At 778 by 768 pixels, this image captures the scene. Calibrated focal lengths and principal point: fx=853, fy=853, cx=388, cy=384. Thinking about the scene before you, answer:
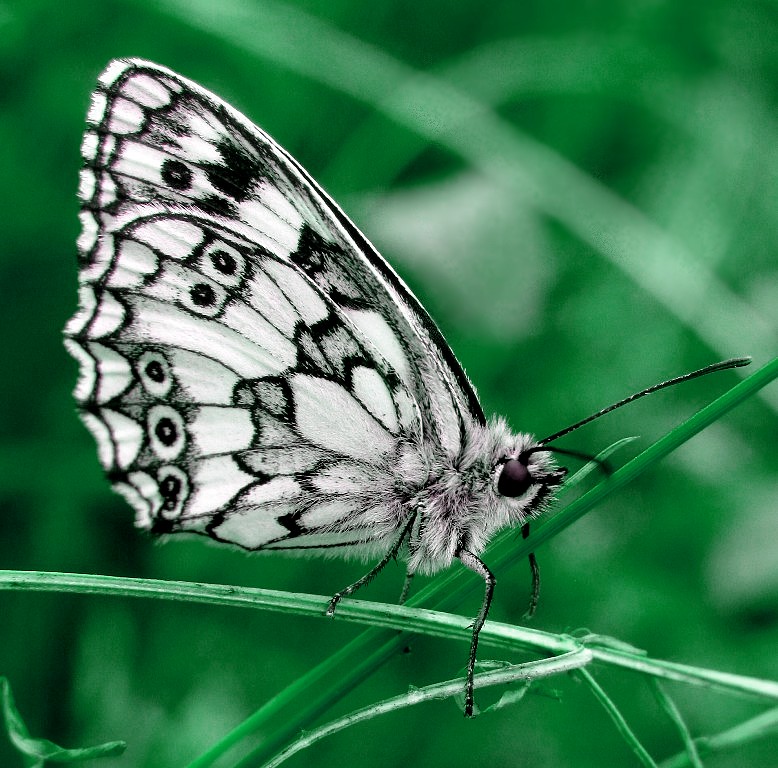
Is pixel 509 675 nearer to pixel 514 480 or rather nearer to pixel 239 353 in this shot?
pixel 514 480

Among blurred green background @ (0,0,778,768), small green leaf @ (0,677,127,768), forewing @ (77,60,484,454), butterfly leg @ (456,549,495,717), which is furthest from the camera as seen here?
blurred green background @ (0,0,778,768)

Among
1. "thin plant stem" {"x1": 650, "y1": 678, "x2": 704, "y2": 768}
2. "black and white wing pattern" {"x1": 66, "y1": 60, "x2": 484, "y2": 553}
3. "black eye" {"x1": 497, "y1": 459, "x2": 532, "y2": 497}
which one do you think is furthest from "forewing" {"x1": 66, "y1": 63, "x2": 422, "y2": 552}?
"thin plant stem" {"x1": 650, "y1": 678, "x2": 704, "y2": 768}

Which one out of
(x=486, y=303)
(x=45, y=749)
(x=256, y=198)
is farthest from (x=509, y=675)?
(x=486, y=303)

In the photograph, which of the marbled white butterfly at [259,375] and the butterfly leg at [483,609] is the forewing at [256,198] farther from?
the butterfly leg at [483,609]

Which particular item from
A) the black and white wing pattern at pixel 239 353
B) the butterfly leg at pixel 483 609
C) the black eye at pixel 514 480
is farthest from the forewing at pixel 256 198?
the butterfly leg at pixel 483 609

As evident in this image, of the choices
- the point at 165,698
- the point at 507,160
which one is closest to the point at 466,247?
the point at 507,160

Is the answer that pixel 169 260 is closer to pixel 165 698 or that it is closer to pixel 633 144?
pixel 165 698

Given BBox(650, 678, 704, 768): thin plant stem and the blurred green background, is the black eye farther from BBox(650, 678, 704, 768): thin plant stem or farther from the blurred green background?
the blurred green background
